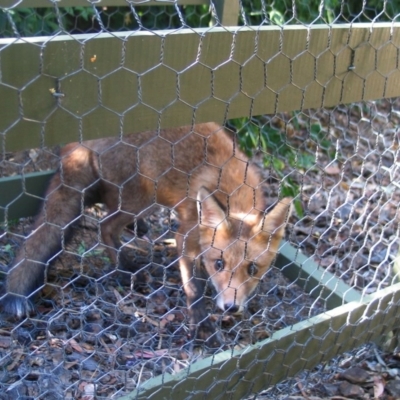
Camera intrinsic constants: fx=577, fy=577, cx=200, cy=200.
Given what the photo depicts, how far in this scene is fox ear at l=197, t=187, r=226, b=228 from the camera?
286 cm

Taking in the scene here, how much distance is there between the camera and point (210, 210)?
300 centimetres

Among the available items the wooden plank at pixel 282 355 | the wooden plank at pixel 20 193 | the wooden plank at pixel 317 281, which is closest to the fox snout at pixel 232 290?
the wooden plank at pixel 317 281

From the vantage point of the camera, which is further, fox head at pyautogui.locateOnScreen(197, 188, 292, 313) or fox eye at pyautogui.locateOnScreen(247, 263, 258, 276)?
fox eye at pyautogui.locateOnScreen(247, 263, 258, 276)

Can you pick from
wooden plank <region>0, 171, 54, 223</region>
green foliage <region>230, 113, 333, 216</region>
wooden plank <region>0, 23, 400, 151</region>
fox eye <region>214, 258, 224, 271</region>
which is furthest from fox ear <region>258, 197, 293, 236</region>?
wooden plank <region>0, 171, 54, 223</region>

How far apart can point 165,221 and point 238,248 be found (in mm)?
1191

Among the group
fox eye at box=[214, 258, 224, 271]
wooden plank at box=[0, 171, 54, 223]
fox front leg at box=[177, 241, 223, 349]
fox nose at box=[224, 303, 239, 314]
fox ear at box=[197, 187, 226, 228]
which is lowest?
fox front leg at box=[177, 241, 223, 349]

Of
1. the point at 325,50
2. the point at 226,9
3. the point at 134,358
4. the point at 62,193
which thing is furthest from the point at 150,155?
the point at 325,50

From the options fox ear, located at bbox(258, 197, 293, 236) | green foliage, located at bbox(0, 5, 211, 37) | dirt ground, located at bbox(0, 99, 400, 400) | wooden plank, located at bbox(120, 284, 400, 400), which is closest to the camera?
wooden plank, located at bbox(120, 284, 400, 400)

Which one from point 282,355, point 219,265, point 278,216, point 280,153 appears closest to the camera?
point 282,355

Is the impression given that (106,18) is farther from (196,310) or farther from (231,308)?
(231,308)

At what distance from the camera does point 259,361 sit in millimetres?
2609

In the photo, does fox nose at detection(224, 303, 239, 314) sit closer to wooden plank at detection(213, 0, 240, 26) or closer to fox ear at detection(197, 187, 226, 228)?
fox ear at detection(197, 187, 226, 228)

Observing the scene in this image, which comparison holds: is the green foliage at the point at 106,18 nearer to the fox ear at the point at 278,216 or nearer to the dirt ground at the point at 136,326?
the dirt ground at the point at 136,326

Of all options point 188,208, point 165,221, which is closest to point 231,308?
point 188,208
